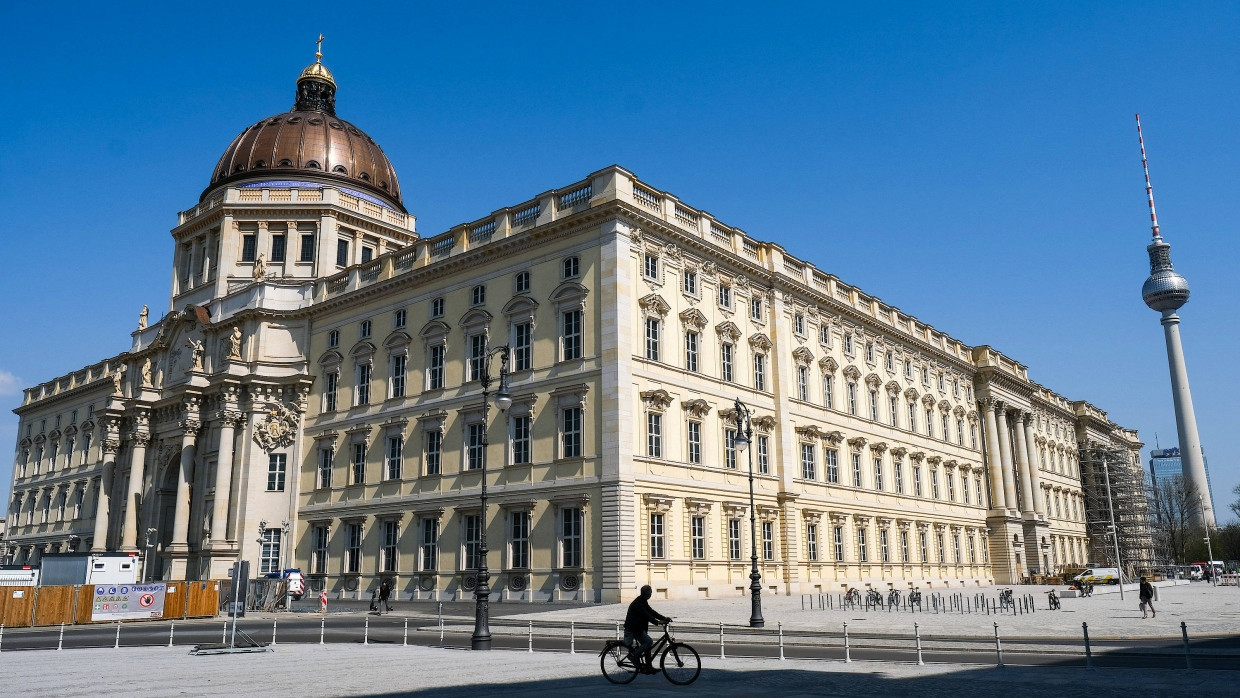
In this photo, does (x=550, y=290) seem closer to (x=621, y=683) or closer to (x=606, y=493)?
(x=606, y=493)

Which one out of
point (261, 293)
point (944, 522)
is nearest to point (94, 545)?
point (261, 293)

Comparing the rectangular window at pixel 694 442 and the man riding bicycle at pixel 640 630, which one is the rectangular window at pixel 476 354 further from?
the man riding bicycle at pixel 640 630

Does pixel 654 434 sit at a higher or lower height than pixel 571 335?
lower

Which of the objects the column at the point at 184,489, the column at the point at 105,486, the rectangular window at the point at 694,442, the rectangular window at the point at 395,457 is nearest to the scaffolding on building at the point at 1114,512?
the rectangular window at the point at 694,442

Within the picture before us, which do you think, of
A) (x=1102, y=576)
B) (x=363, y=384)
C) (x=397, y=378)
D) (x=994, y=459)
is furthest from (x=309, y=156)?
(x=1102, y=576)

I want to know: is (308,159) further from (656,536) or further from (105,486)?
(656,536)

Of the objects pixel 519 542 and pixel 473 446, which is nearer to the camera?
pixel 519 542

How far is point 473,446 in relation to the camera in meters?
44.4

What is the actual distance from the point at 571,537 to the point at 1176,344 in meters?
132

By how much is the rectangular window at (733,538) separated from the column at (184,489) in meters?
31.6

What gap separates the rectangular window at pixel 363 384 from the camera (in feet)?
167

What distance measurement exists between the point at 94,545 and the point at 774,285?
48.0 meters

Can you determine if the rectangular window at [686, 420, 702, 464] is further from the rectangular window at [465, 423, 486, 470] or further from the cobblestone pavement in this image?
the cobblestone pavement

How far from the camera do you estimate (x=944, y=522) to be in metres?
64.1
